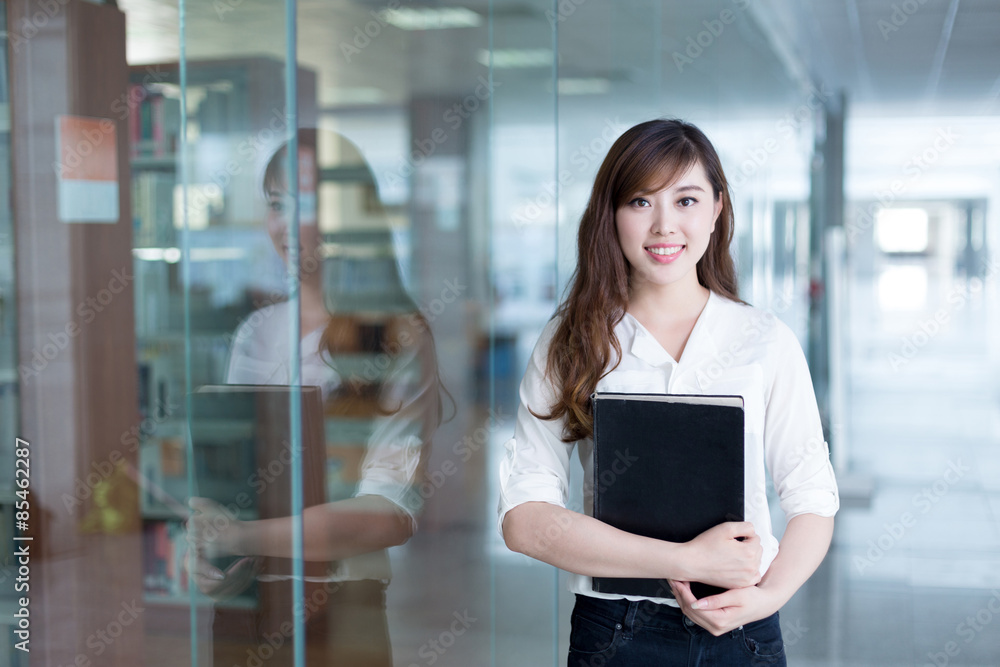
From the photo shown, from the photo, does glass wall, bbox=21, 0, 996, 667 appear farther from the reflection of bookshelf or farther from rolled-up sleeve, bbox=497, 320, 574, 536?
rolled-up sleeve, bbox=497, 320, 574, 536

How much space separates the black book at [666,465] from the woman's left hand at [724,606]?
0.07 feet

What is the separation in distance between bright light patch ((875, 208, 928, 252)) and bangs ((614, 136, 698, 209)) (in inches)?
507

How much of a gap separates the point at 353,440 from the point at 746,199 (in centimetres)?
435

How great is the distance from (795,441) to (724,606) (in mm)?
256

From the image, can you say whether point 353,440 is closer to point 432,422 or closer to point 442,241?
point 432,422

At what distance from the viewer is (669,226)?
1305 mm

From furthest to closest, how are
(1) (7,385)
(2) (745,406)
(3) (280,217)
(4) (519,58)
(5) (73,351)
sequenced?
(4) (519,58) → (5) (73,351) → (1) (7,385) → (3) (280,217) → (2) (745,406)

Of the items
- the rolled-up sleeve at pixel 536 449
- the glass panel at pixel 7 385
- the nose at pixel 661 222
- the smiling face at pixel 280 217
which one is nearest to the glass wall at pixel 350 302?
the smiling face at pixel 280 217

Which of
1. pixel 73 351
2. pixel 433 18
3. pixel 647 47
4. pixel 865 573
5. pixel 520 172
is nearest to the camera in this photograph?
pixel 433 18

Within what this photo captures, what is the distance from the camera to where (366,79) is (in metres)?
2.35

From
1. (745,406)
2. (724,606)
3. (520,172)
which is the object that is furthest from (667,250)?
(520,172)

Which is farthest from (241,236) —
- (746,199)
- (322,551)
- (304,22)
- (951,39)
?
(951,39)

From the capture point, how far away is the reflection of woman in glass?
1.94 metres

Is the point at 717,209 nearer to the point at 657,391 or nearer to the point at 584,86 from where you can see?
the point at 657,391
